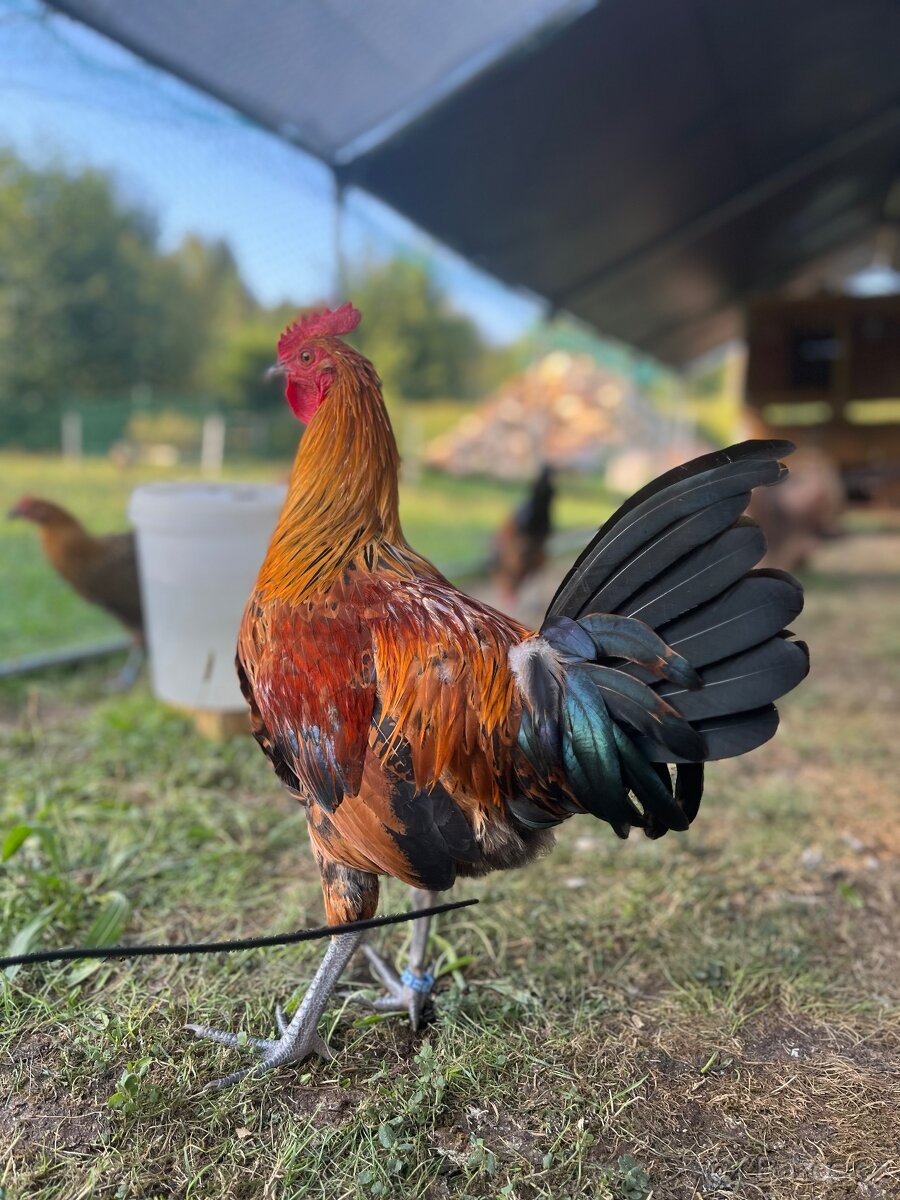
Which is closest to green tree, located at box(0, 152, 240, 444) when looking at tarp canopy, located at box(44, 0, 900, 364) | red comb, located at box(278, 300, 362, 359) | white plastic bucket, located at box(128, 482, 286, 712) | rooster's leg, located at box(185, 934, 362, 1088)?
tarp canopy, located at box(44, 0, 900, 364)

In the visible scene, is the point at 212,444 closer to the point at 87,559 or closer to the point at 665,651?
the point at 87,559

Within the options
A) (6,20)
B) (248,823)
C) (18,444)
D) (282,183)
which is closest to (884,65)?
(282,183)

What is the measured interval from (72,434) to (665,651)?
22.4 feet

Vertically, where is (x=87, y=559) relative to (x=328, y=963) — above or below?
above

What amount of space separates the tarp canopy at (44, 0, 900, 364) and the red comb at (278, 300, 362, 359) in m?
1.87

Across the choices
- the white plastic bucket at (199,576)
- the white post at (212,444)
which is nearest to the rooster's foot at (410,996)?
the white plastic bucket at (199,576)

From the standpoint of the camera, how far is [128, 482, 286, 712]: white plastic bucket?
3250 millimetres

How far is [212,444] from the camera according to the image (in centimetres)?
613

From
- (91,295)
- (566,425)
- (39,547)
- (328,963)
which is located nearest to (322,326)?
(328,963)

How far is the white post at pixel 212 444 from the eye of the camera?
19.9 ft

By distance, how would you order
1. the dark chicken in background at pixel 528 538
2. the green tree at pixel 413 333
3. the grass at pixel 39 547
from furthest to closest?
the dark chicken in background at pixel 528 538 < the green tree at pixel 413 333 < the grass at pixel 39 547

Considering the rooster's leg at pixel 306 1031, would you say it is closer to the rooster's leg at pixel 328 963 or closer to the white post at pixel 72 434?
the rooster's leg at pixel 328 963

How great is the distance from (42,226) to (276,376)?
15.0 ft

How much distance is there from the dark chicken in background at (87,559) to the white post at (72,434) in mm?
2911
